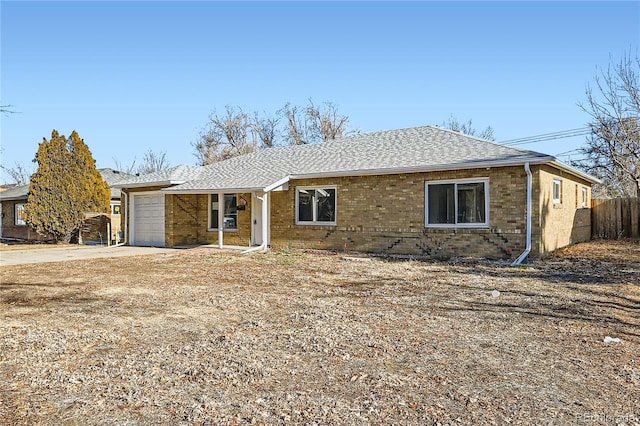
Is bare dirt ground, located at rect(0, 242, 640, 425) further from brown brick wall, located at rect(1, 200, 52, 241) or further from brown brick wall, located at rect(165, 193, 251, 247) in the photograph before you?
brown brick wall, located at rect(1, 200, 52, 241)

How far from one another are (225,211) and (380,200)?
6.51 metres

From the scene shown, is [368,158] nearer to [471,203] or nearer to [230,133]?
[471,203]

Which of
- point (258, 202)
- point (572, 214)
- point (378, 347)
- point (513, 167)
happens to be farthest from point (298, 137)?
point (378, 347)

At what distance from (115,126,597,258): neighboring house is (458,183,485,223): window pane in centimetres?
3

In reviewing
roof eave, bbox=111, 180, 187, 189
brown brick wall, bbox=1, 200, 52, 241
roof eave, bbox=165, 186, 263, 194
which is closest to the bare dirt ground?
roof eave, bbox=165, 186, 263, 194

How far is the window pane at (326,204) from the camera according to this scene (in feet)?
51.6

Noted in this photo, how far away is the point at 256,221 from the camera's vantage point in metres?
17.3

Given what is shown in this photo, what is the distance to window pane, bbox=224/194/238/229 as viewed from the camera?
17.8m

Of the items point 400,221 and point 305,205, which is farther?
point 305,205

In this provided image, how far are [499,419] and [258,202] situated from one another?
47.6ft

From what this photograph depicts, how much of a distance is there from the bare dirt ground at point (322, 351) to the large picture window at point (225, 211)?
8.31m

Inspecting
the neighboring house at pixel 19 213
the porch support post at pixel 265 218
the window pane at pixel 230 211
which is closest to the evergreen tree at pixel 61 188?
the neighboring house at pixel 19 213

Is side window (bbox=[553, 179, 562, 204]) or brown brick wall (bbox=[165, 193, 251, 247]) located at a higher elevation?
side window (bbox=[553, 179, 562, 204])

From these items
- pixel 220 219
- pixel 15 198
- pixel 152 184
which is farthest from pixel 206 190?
pixel 15 198
